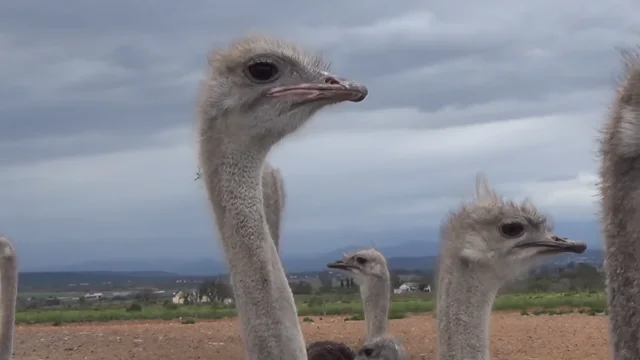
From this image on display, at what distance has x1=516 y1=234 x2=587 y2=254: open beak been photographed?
647cm

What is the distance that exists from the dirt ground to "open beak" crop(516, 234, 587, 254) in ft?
30.4

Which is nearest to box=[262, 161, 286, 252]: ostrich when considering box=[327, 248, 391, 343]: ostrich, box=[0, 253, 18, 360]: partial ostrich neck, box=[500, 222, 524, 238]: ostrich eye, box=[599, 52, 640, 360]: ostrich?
box=[500, 222, 524, 238]: ostrich eye

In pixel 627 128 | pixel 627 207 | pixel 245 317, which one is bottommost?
pixel 245 317

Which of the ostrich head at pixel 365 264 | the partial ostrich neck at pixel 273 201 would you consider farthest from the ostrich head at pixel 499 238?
the ostrich head at pixel 365 264

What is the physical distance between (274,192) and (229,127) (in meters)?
1.82

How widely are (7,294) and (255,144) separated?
6.05 metres

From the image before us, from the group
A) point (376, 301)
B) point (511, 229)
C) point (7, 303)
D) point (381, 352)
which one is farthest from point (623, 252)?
point (376, 301)

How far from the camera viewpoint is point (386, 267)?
1191 centimetres

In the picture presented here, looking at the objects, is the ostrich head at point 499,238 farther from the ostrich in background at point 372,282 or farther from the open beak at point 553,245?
the ostrich in background at point 372,282

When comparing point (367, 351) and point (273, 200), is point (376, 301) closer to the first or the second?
point (367, 351)

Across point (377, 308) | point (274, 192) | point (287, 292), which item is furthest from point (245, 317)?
point (377, 308)

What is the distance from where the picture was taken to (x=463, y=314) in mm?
6305

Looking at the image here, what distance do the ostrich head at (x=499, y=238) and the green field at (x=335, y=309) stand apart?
18759 mm

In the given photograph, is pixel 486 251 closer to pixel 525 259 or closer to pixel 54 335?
pixel 525 259
